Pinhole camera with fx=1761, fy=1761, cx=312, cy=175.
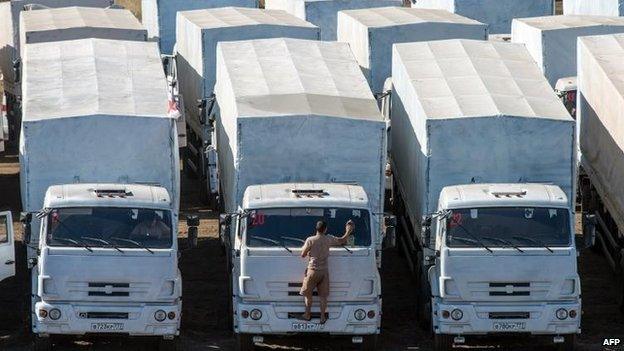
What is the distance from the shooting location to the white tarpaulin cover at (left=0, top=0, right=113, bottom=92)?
45000mm

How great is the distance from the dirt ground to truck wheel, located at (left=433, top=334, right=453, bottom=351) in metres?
0.99

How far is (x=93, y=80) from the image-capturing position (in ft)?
96.2

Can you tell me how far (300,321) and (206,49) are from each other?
504 inches

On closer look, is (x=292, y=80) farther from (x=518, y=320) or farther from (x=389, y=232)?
(x=518, y=320)

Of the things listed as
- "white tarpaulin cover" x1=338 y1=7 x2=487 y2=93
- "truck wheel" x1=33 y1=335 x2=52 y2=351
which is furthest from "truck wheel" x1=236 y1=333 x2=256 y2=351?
"white tarpaulin cover" x1=338 y1=7 x2=487 y2=93

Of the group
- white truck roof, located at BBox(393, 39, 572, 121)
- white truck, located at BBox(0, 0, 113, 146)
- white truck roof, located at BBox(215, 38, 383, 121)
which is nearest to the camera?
white truck roof, located at BBox(215, 38, 383, 121)

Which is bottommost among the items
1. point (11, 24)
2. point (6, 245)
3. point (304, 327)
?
point (304, 327)

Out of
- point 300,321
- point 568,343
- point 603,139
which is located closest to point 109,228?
point 300,321

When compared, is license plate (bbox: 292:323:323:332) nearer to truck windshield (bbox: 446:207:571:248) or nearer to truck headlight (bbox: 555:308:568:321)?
truck windshield (bbox: 446:207:571:248)

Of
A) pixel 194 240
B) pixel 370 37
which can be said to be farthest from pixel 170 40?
pixel 194 240

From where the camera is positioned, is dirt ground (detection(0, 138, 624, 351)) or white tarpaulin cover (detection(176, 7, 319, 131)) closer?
dirt ground (detection(0, 138, 624, 351))

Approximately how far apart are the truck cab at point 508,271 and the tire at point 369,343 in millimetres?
883

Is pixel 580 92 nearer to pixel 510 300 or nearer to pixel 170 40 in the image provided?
pixel 510 300

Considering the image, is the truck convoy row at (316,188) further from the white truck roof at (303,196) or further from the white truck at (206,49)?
the white truck at (206,49)
